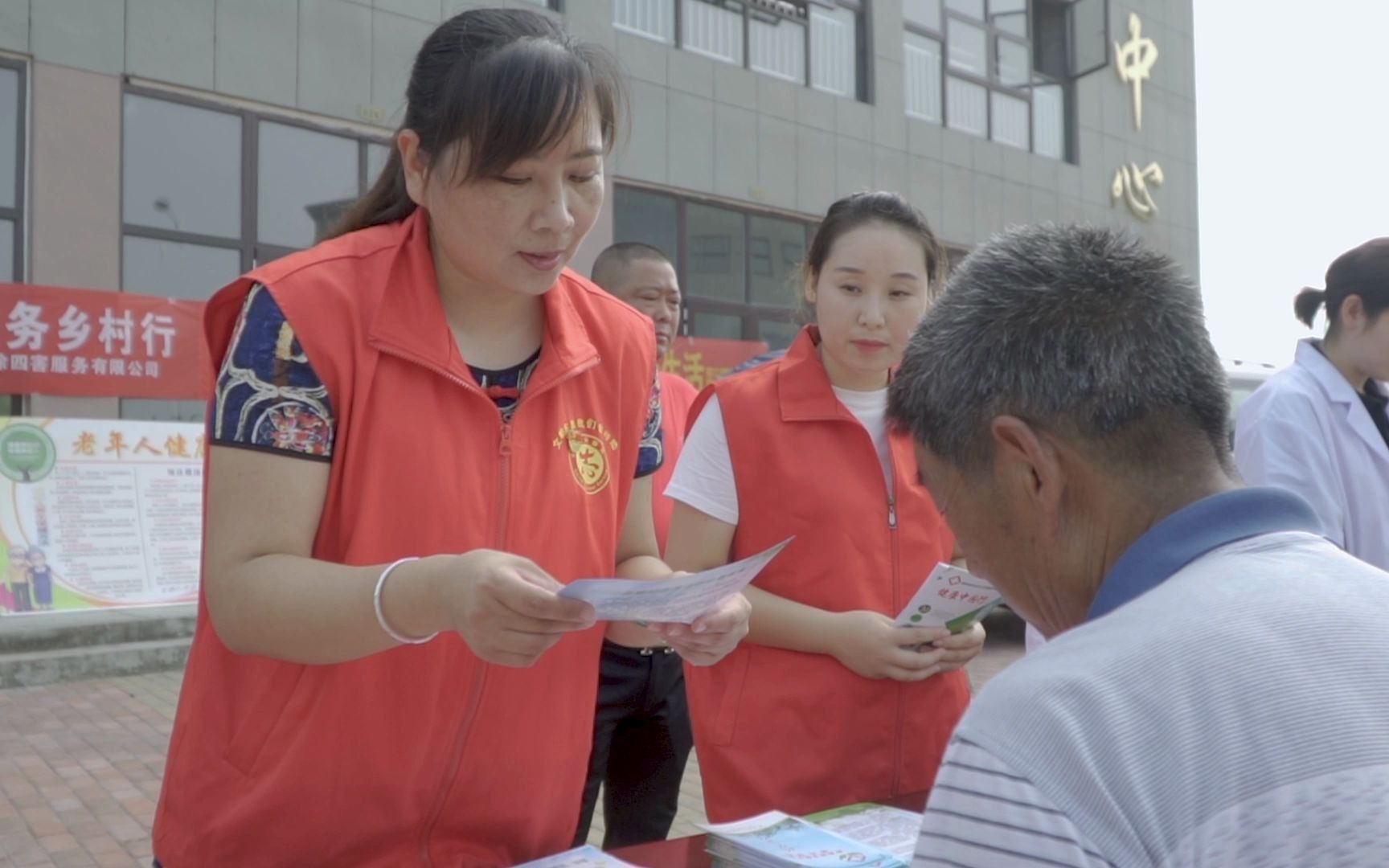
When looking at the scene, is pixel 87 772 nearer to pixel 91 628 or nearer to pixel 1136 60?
pixel 91 628

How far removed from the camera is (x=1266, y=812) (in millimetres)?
781

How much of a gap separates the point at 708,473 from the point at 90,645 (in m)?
5.82

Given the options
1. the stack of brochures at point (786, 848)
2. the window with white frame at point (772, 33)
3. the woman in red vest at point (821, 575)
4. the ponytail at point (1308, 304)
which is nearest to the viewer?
the stack of brochures at point (786, 848)

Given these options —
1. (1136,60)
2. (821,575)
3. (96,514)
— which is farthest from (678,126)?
(821,575)

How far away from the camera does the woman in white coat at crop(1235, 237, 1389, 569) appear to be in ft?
10.3

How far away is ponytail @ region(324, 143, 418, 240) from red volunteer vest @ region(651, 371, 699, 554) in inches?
59.5

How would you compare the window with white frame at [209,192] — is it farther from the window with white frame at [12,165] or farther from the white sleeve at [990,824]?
the white sleeve at [990,824]

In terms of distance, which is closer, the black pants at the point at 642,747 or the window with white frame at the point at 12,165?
the black pants at the point at 642,747

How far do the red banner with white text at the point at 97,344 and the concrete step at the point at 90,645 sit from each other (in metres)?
1.44

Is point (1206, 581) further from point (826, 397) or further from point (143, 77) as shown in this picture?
point (143, 77)

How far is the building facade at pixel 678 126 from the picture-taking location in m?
8.20

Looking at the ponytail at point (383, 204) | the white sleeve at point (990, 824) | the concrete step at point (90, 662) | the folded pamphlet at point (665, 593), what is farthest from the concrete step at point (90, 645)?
the white sleeve at point (990, 824)

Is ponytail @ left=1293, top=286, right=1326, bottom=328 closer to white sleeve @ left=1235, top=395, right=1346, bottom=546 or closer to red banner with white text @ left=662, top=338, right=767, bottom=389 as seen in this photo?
white sleeve @ left=1235, top=395, right=1346, bottom=546

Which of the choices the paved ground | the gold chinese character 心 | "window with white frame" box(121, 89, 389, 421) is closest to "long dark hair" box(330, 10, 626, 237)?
the paved ground
